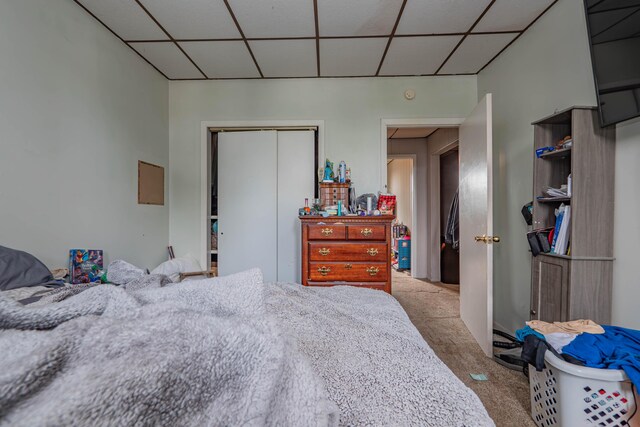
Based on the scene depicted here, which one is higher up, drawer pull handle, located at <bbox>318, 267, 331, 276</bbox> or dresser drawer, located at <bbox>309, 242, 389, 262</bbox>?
dresser drawer, located at <bbox>309, 242, 389, 262</bbox>

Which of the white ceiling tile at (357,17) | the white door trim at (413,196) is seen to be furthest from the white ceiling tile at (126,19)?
the white door trim at (413,196)

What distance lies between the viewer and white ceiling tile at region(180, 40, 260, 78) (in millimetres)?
2438

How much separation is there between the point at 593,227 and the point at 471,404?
5.33 ft

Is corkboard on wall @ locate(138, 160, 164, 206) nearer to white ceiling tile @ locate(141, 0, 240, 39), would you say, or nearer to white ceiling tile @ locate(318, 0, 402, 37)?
white ceiling tile @ locate(141, 0, 240, 39)

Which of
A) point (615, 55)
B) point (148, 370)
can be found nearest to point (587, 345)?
point (615, 55)

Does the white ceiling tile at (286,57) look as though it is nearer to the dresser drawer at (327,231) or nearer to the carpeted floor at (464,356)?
the dresser drawer at (327,231)

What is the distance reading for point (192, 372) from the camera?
1.38ft

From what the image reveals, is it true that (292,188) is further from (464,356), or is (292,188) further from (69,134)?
(464,356)

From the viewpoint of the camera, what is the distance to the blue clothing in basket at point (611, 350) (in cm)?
112

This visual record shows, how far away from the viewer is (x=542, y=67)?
6.89 ft

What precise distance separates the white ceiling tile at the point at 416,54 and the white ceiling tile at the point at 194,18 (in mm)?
1413

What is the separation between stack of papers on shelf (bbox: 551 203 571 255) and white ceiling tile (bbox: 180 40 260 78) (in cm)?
274

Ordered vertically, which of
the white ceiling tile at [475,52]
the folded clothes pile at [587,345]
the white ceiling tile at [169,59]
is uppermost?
the white ceiling tile at [475,52]

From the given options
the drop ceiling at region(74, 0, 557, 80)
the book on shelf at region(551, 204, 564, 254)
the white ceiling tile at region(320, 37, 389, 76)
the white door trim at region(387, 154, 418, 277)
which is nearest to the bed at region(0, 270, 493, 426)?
A: the book on shelf at region(551, 204, 564, 254)
